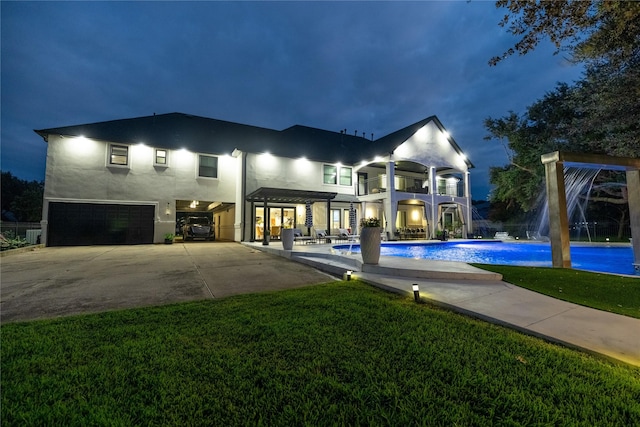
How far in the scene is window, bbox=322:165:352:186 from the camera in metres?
20.7

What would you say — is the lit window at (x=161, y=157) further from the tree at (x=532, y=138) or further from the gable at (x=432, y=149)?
the tree at (x=532, y=138)

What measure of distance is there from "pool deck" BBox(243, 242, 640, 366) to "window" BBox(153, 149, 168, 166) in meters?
15.0

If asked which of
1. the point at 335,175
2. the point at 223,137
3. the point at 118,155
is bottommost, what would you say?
the point at 335,175

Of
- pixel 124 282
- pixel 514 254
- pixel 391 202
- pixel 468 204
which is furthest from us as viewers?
pixel 468 204

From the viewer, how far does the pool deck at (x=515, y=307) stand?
3.00 metres

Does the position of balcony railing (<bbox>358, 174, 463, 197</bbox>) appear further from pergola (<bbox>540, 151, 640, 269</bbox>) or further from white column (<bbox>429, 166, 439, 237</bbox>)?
pergola (<bbox>540, 151, 640, 269</bbox>)

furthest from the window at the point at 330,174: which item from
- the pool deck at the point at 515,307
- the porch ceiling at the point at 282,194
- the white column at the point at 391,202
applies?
the pool deck at the point at 515,307

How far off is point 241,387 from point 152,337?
1.61 metres

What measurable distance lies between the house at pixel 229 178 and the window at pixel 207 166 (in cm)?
7

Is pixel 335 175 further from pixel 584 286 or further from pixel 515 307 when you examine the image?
pixel 515 307

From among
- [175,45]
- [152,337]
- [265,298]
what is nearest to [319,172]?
[265,298]

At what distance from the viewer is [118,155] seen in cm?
1567

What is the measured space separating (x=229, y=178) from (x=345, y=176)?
9225mm

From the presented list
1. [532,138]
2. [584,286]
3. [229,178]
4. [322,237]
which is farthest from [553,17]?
[532,138]
